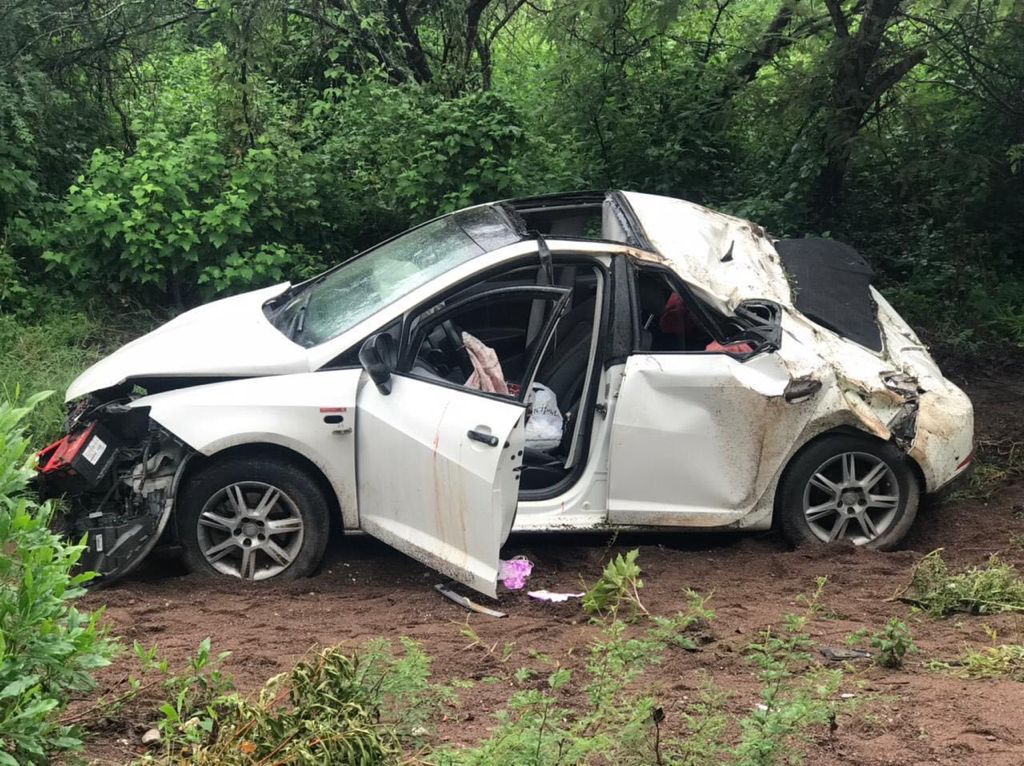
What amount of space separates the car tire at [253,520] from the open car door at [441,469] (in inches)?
10.3

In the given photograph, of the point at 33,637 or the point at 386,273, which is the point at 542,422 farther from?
the point at 33,637

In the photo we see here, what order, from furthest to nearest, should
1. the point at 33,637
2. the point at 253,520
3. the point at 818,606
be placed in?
1. the point at 253,520
2. the point at 818,606
3. the point at 33,637

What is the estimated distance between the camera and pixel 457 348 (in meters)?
5.70

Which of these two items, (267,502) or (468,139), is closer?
(267,502)

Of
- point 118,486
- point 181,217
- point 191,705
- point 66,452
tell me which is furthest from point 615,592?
point 181,217

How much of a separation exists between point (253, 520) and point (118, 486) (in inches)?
25.5

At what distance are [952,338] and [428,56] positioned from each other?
5.64 metres

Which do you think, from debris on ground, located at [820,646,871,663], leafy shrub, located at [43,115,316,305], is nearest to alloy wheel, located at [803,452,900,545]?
debris on ground, located at [820,646,871,663]

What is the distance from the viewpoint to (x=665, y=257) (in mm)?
5438

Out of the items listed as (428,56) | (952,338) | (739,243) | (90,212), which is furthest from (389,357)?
(428,56)

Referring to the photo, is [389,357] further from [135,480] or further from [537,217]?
[537,217]

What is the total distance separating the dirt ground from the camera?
3.40 m

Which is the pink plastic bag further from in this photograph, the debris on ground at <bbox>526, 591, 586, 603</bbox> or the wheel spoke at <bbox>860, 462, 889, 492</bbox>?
the wheel spoke at <bbox>860, 462, 889, 492</bbox>

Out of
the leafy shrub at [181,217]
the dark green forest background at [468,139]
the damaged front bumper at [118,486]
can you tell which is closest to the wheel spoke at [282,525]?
the damaged front bumper at [118,486]
